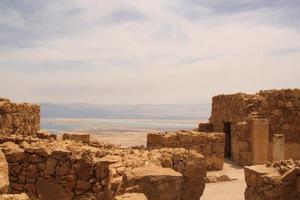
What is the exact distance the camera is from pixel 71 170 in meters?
8.55

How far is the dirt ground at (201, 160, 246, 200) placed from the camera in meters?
12.0

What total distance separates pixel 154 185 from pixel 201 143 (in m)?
9.83

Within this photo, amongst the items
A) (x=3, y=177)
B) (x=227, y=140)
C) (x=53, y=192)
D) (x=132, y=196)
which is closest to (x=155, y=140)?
(x=227, y=140)

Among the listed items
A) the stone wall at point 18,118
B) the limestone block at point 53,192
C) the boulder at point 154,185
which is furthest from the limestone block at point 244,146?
the boulder at point 154,185

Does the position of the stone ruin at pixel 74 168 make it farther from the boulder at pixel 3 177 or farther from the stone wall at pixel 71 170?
the boulder at pixel 3 177

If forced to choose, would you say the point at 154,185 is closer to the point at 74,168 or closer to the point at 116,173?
the point at 116,173

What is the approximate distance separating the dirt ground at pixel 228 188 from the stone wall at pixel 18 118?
8.23 metres

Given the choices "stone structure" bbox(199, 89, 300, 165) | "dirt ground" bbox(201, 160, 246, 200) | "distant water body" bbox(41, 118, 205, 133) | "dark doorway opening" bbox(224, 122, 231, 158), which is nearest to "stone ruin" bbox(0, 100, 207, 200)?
"dirt ground" bbox(201, 160, 246, 200)

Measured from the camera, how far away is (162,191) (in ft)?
21.2

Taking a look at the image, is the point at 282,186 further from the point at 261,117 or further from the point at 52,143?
the point at 261,117

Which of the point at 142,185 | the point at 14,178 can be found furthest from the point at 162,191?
the point at 14,178

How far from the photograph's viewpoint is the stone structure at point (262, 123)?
1684cm

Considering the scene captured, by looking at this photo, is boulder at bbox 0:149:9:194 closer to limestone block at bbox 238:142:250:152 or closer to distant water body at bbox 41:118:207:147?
limestone block at bbox 238:142:250:152

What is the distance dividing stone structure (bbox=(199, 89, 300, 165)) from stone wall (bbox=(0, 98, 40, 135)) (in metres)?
9.25
